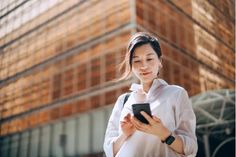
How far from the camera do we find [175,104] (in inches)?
65.1

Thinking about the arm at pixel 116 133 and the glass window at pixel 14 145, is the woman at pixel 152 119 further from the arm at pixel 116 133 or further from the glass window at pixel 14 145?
the glass window at pixel 14 145

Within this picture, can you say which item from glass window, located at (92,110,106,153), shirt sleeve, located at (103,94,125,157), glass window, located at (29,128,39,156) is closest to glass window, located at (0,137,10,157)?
glass window, located at (29,128,39,156)

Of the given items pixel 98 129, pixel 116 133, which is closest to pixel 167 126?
pixel 116 133

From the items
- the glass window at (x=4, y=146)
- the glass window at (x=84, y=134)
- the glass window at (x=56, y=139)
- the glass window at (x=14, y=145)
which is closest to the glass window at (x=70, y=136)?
the glass window at (x=84, y=134)

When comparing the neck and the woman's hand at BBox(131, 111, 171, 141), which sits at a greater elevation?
the neck

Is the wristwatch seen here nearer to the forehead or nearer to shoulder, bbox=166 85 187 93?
shoulder, bbox=166 85 187 93

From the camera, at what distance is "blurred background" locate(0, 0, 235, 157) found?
747 inches

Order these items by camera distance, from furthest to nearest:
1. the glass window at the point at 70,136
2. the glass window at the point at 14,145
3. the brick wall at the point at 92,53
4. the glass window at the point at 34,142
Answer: the glass window at the point at 14,145
the glass window at the point at 34,142
the glass window at the point at 70,136
the brick wall at the point at 92,53

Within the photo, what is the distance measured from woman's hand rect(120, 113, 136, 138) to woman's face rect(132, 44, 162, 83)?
0.25 m

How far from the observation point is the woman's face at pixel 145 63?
5.72 ft

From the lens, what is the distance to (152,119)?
60.6 inches

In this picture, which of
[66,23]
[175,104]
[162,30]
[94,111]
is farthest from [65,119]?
[175,104]

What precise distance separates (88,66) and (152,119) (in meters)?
19.5

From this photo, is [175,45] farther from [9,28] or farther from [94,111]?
[9,28]
